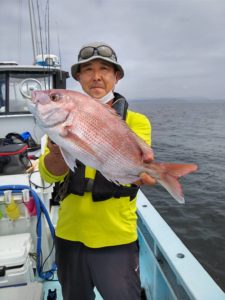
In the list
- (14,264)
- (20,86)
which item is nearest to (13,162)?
(14,264)

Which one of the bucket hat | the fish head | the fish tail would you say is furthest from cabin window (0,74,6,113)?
the fish tail

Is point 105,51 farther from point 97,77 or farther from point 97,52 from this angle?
point 97,77

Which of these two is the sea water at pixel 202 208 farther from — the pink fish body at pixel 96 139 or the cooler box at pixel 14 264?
the pink fish body at pixel 96 139

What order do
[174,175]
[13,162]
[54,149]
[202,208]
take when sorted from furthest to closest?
[202,208], [13,162], [54,149], [174,175]

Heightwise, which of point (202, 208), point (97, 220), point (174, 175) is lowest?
point (202, 208)

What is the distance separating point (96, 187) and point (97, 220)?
0.26 meters

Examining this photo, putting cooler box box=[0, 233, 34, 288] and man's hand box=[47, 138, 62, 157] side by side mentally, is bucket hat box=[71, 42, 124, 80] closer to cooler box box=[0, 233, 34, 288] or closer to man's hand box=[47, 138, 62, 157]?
man's hand box=[47, 138, 62, 157]

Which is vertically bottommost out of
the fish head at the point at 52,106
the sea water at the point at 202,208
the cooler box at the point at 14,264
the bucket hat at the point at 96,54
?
the sea water at the point at 202,208

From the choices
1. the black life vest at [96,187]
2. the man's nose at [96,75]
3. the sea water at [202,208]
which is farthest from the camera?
the sea water at [202,208]

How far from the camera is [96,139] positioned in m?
1.78

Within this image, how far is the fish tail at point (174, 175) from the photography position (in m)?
1.73

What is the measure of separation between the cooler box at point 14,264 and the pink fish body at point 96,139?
1.88 m

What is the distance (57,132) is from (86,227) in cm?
84

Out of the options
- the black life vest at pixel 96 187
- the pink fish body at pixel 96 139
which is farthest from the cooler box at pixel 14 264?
the pink fish body at pixel 96 139
